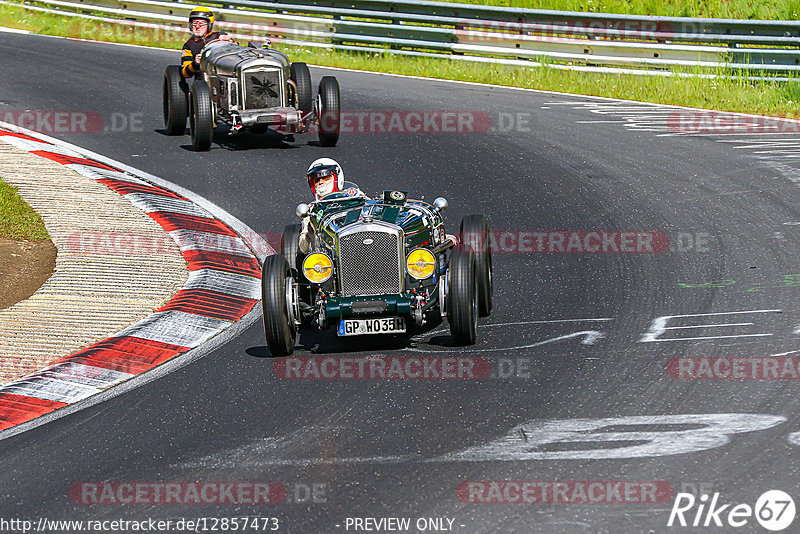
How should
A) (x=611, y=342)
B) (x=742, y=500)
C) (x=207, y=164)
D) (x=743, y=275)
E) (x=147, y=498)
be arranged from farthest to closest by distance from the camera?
(x=207, y=164), (x=743, y=275), (x=611, y=342), (x=147, y=498), (x=742, y=500)

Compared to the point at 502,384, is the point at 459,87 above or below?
above

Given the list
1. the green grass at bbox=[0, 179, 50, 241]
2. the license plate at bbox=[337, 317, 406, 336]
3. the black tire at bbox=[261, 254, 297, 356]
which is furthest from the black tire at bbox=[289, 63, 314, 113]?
the license plate at bbox=[337, 317, 406, 336]

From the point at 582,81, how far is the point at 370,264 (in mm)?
11314

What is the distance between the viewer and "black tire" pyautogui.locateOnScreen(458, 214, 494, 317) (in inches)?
331

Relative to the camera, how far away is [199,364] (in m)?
7.85

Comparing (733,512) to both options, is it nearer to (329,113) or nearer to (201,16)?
(329,113)

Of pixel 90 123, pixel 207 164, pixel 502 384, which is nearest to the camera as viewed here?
pixel 502 384

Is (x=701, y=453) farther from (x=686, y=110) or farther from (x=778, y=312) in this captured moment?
(x=686, y=110)

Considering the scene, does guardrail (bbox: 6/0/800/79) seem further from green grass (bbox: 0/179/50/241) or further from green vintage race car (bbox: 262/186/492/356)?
green vintage race car (bbox: 262/186/492/356)

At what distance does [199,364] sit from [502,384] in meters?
2.12

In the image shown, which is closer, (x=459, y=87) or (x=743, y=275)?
(x=743, y=275)

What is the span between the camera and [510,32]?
64.6 feet

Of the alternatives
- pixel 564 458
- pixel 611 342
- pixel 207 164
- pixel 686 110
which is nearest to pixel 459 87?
pixel 686 110

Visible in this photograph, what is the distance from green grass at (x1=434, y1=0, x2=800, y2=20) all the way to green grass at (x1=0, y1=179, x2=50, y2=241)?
1319 cm
